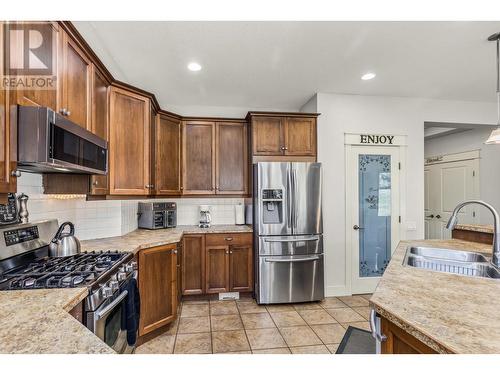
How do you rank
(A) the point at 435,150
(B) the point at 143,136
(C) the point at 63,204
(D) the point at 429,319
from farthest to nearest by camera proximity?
(A) the point at 435,150 < (B) the point at 143,136 < (C) the point at 63,204 < (D) the point at 429,319

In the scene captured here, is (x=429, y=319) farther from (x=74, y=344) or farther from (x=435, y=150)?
(x=435, y=150)

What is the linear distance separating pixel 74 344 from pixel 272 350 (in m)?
1.94

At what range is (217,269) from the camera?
136 inches

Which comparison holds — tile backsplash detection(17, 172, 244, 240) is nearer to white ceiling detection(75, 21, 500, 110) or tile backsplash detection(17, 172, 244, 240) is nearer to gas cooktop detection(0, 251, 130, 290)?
gas cooktop detection(0, 251, 130, 290)

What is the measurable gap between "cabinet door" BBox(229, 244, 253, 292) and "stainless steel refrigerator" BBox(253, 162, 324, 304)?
18cm

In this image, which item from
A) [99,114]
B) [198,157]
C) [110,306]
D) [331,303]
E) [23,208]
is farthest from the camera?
[198,157]

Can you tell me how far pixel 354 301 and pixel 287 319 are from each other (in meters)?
1.01

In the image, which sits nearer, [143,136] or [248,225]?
[143,136]

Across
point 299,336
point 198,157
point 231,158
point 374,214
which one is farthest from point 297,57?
point 299,336

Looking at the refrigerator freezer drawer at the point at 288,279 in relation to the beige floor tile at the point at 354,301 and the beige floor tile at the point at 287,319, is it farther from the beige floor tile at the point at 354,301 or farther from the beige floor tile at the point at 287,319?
the beige floor tile at the point at 354,301

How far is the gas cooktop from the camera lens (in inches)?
54.1

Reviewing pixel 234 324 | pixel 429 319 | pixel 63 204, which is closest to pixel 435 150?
pixel 234 324

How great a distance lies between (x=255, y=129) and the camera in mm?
3490

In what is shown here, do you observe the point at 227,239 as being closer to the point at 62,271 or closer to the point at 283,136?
the point at 283,136
